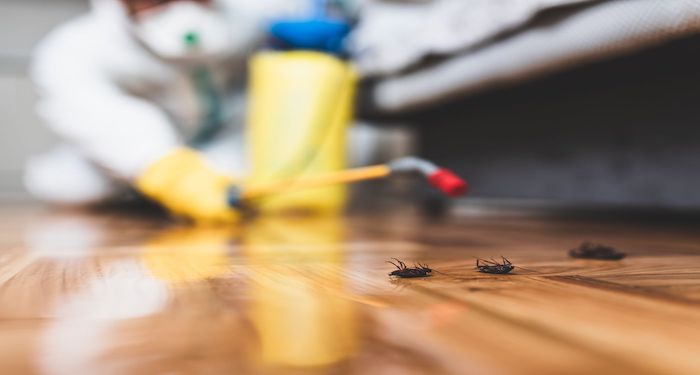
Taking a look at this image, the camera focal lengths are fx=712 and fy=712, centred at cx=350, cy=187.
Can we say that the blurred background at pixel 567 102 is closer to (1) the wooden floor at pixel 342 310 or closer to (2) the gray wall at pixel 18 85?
(1) the wooden floor at pixel 342 310

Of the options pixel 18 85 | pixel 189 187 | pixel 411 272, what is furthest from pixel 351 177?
pixel 18 85

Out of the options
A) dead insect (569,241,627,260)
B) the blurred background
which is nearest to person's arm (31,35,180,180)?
the blurred background

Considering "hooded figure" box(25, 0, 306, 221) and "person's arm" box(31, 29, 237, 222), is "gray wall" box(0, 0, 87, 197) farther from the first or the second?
"person's arm" box(31, 29, 237, 222)

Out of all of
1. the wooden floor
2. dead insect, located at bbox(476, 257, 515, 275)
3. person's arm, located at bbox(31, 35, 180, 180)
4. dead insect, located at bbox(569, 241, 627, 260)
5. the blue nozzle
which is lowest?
the wooden floor

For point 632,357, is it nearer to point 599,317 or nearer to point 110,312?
point 599,317

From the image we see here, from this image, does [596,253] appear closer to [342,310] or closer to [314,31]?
[342,310]

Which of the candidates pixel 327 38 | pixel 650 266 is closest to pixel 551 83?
pixel 327 38

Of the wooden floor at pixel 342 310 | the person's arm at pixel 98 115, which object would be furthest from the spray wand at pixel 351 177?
the wooden floor at pixel 342 310
